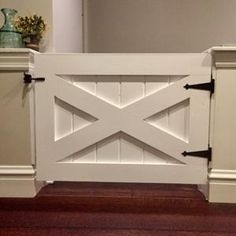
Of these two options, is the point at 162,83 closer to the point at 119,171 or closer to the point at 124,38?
the point at 119,171

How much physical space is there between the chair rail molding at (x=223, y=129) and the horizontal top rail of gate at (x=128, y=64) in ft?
0.26

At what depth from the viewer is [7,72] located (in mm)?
1836

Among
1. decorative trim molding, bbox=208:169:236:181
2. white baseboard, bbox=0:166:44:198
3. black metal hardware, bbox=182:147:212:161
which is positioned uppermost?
black metal hardware, bbox=182:147:212:161

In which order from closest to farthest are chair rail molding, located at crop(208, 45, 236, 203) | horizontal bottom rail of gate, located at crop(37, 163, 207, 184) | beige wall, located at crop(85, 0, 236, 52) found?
chair rail molding, located at crop(208, 45, 236, 203), horizontal bottom rail of gate, located at crop(37, 163, 207, 184), beige wall, located at crop(85, 0, 236, 52)

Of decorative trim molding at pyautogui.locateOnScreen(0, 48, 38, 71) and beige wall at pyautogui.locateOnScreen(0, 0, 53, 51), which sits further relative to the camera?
beige wall at pyautogui.locateOnScreen(0, 0, 53, 51)

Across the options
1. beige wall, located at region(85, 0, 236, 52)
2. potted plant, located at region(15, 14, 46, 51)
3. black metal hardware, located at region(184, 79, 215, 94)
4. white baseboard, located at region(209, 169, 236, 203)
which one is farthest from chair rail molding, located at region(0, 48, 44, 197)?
beige wall, located at region(85, 0, 236, 52)

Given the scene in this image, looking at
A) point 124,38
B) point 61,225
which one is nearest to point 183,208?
point 61,225

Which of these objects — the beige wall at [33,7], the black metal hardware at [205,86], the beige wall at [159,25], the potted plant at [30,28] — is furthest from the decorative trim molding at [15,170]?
the beige wall at [159,25]

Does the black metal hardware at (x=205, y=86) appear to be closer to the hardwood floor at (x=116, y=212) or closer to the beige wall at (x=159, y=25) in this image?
the hardwood floor at (x=116, y=212)

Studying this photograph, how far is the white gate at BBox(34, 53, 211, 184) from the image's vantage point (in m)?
1.82

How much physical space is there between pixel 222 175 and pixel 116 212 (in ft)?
2.10

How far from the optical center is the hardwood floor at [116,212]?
1.52m

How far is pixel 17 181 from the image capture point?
1902 mm

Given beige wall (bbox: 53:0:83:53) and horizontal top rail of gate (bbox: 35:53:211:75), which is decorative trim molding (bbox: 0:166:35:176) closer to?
horizontal top rail of gate (bbox: 35:53:211:75)
